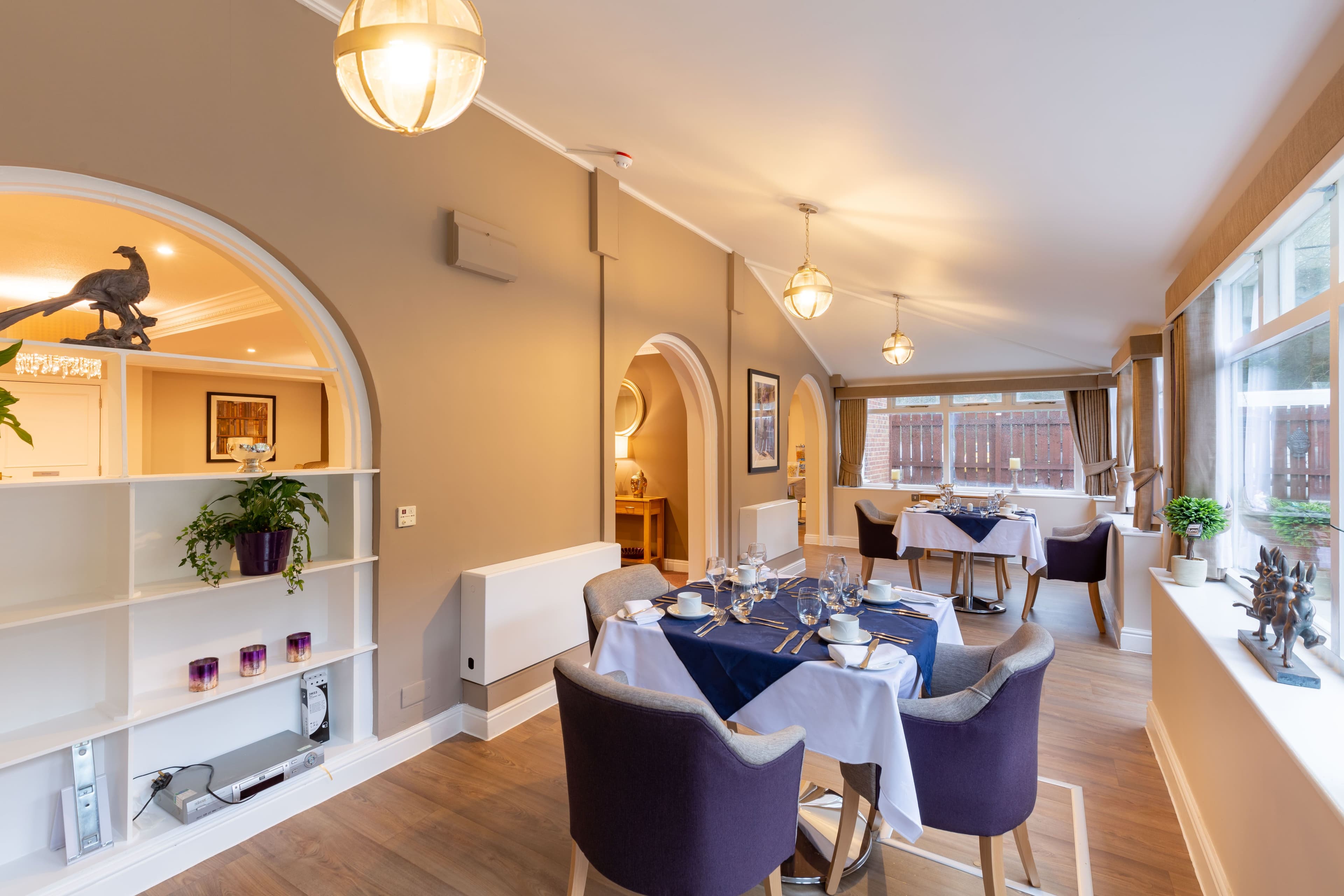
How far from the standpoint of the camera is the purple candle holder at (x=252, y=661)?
96.1 inches

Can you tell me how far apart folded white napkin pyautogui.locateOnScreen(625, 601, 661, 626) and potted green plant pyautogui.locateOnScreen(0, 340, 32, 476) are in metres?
1.82

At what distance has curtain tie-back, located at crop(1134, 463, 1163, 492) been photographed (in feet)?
14.6

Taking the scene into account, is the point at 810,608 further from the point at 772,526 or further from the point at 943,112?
the point at 772,526

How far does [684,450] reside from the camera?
695cm

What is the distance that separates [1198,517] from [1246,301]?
957 mm

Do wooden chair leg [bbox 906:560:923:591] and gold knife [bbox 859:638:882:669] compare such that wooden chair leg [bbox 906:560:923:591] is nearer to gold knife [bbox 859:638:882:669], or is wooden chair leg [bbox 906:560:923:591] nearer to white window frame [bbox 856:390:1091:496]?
white window frame [bbox 856:390:1091:496]

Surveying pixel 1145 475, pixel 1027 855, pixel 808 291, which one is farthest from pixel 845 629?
pixel 1145 475

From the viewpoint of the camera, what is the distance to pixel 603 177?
4.08m

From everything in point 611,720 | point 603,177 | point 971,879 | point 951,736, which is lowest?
point 971,879

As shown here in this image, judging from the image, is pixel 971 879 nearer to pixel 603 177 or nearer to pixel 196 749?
pixel 196 749

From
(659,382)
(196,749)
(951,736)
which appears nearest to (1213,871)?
(951,736)

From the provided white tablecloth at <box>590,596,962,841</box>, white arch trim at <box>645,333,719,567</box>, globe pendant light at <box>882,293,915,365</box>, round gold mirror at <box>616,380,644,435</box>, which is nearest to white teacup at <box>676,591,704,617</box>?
white tablecloth at <box>590,596,962,841</box>

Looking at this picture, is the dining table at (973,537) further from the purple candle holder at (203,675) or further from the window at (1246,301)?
the purple candle holder at (203,675)

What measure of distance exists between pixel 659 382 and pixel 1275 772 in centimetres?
592
